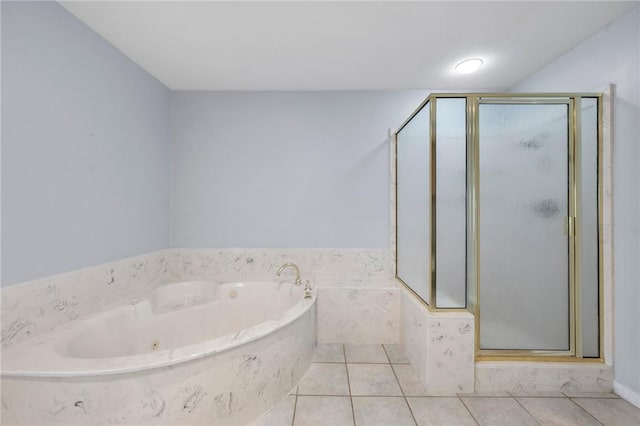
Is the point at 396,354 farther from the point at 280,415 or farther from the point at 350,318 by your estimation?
the point at 280,415

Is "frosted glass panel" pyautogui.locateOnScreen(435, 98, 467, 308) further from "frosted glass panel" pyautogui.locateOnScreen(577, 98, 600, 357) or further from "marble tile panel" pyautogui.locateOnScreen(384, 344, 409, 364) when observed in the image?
"frosted glass panel" pyautogui.locateOnScreen(577, 98, 600, 357)

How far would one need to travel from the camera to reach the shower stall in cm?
162

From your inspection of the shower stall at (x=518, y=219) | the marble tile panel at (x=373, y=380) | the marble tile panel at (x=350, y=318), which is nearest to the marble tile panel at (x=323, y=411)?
the marble tile panel at (x=373, y=380)

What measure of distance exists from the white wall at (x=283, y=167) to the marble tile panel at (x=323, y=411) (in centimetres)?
126

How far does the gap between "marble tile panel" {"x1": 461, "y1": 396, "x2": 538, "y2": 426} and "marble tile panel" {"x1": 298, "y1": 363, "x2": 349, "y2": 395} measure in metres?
0.71

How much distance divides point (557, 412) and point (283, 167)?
2.50 metres

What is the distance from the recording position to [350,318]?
84.8 inches

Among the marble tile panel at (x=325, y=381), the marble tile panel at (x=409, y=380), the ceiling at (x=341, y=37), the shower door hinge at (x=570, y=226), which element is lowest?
the marble tile panel at (x=409, y=380)

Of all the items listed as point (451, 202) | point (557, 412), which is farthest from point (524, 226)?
point (557, 412)

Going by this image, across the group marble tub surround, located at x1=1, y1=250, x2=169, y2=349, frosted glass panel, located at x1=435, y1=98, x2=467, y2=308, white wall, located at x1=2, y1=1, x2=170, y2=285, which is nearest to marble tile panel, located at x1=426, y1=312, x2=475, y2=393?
frosted glass panel, located at x1=435, y1=98, x2=467, y2=308

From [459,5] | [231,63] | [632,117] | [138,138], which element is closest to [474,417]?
[632,117]

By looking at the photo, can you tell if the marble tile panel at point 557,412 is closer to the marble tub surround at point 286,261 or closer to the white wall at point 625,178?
the white wall at point 625,178

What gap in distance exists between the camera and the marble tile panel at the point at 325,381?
157 centimetres

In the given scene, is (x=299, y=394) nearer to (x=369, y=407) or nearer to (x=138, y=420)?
(x=369, y=407)
